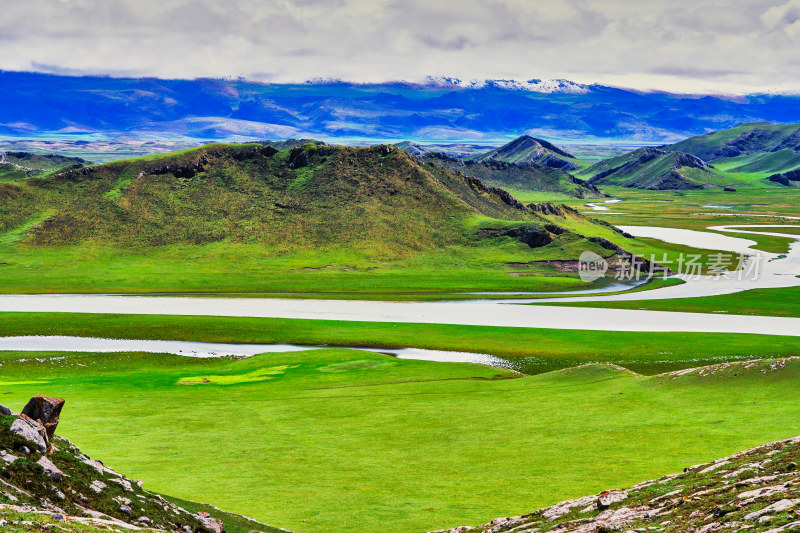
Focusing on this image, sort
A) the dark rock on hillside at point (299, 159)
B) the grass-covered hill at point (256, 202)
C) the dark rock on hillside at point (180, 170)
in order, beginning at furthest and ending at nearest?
the dark rock on hillside at point (299, 159)
the dark rock on hillside at point (180, 170)
the grass-covered hill at point (256, 202)

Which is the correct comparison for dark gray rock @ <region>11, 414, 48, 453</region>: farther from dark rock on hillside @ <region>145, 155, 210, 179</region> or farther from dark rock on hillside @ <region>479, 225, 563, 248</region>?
dark rock on hillside @ <region>145, 155, 210, 179</region>

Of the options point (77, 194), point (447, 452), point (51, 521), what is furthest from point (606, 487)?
point (77, 194)

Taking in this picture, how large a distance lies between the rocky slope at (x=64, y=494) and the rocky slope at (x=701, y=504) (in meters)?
8.49

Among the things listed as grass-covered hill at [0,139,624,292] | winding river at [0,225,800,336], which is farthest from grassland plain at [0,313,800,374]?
grass-covered hill at [0,139,624,292]

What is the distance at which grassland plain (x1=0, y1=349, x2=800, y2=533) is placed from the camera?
88.3ft

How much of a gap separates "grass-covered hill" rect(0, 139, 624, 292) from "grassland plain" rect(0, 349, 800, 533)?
77525mm

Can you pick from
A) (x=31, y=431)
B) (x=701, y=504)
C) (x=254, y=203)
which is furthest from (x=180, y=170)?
(x=701, y=504)

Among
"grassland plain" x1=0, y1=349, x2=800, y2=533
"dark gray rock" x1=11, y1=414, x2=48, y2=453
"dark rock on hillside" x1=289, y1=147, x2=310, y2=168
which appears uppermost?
"dark rock on hillside" x1=289, y1=147, x2=310, y2=168

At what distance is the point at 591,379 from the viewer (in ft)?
160

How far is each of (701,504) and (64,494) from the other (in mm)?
17009

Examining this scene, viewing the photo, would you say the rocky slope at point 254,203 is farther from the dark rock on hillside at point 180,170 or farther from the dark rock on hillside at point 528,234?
the dark rock on hillside at point 528,234

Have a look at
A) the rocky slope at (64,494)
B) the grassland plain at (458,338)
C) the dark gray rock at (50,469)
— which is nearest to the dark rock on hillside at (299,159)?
the grassland plain at (458,338)

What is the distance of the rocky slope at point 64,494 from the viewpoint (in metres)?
18.7

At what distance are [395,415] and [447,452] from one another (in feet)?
27.1
